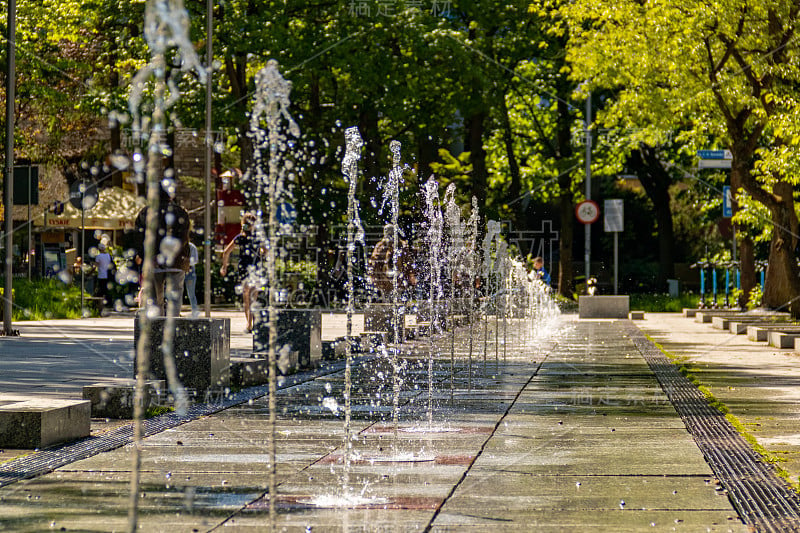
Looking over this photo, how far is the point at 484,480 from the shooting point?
720cm

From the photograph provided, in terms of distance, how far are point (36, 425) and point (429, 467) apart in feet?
8.58

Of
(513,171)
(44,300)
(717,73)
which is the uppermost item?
(717,73)

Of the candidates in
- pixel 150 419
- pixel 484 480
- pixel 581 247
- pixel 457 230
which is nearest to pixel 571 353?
pixel 457 230

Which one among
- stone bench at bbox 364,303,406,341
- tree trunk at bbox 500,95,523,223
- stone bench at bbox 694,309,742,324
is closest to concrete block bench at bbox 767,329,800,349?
stone bench at bbox 364,303,406,341

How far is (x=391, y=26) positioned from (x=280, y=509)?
99.8 ft

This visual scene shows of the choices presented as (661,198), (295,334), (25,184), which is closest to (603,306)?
(661,198)

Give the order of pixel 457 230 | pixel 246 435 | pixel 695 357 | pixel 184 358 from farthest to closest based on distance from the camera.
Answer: pixel 457 230, pixel 695 357, pixel 184 358, pixel 246 435

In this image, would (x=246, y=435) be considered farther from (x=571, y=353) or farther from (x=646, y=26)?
(x=646, y=26)

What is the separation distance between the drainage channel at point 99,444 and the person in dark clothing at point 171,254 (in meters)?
3.55

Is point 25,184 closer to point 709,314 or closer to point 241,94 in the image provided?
point 241,94

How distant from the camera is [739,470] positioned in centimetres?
757

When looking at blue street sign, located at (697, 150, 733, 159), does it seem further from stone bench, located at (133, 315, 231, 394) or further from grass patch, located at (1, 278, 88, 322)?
stone bench, located at (133, 315, 231, 394)

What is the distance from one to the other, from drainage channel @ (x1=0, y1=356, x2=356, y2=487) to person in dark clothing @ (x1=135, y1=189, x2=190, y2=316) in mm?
3551

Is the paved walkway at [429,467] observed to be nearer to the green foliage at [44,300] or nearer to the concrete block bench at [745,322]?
the concrete block bench at [745,322]
